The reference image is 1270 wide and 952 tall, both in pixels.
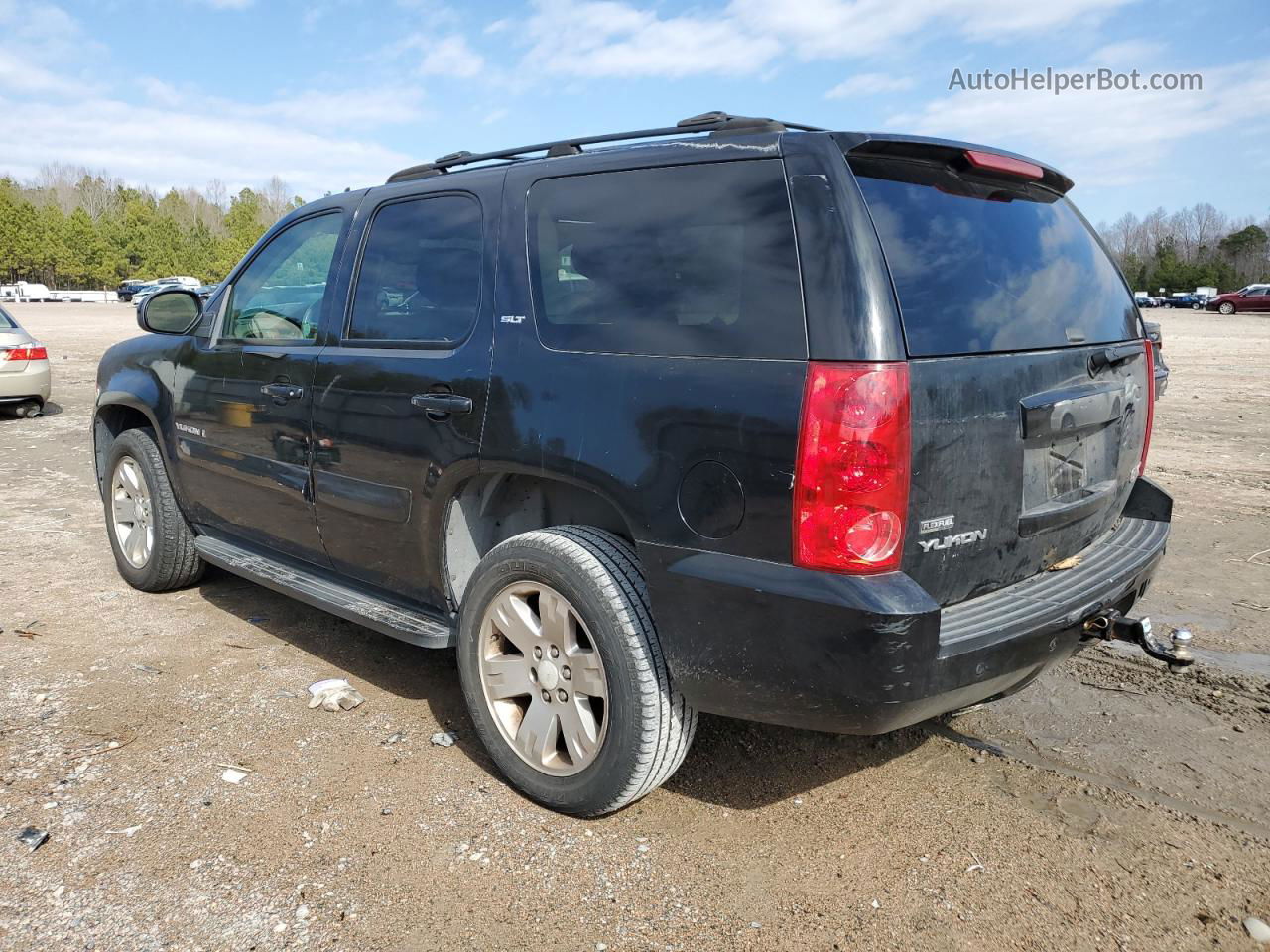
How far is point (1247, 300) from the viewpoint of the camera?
47.9 meters

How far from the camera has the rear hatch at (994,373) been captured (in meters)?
2.47

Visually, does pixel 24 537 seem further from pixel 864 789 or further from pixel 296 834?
pixel 864 789

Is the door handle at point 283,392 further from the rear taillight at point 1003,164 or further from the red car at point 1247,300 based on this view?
the red car at point 1247,300

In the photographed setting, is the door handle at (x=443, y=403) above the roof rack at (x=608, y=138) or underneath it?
underneath

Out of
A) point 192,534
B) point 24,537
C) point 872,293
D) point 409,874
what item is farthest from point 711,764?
point 24,537

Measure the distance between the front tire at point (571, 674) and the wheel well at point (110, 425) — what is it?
3083 millimetres

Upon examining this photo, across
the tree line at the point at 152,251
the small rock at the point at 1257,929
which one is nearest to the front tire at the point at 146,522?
the small rock at the point at 1257,929

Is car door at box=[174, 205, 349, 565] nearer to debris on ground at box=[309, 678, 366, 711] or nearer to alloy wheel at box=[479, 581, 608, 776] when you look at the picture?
debris on ground at box=[309, 678, 366, 711]

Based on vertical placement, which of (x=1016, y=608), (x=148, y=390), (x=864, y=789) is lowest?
(x=864, y=789)

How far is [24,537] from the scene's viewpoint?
634 centimetres

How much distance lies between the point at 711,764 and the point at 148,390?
344 cm

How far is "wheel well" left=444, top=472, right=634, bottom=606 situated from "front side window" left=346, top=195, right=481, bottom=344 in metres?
0.53

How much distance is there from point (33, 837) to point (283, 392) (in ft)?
5.88

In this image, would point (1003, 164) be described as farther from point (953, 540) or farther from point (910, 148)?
point (953, 540)
